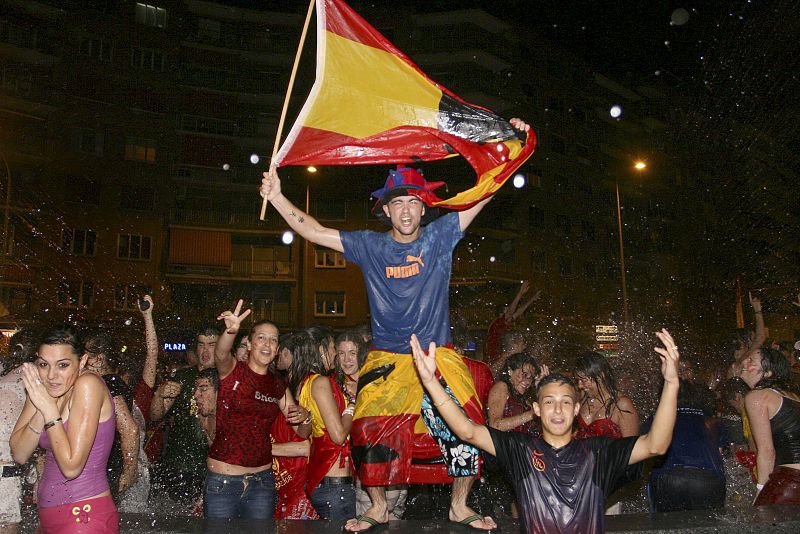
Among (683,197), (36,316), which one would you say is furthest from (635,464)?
(683,197)

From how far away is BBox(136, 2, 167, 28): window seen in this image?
38.1 m

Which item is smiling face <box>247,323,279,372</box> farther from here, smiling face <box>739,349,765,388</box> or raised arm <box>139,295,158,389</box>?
smiling face <box>739,349,765,388</box>

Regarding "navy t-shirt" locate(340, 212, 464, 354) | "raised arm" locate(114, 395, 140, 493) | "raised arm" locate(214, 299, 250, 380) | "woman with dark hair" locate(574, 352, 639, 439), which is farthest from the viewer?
"woman with dark hair" locate(574, 352, 639, 439)

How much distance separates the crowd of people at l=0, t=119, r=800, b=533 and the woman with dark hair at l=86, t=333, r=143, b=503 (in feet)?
0.05

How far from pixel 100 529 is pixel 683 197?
188 feet

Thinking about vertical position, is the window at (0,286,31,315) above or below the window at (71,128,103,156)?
A: below

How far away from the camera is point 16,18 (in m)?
34.9

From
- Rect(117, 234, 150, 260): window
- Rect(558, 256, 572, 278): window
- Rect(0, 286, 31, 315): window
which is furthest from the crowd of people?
Rect(558, 256, 572, 278): window

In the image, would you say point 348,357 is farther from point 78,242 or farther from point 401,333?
Result: point 78,242

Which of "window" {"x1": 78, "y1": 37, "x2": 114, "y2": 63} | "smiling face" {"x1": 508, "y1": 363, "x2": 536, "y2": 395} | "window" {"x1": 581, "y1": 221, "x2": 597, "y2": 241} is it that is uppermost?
"window" {"x1": 78, "y1": 37, "x2": 114, "y2": 63}

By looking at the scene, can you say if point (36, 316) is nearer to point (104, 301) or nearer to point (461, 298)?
point (104, 301)

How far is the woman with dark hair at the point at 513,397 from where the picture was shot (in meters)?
6.18

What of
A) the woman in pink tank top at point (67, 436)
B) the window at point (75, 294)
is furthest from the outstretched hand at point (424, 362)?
the window at point (75, 294)

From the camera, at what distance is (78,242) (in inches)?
1350
